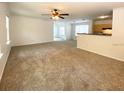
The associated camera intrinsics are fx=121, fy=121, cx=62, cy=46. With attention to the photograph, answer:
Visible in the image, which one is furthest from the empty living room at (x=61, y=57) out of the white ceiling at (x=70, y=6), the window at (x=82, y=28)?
the window at (x=82, y=28)

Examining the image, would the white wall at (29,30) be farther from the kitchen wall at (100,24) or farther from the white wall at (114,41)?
the white wall at (114,41)

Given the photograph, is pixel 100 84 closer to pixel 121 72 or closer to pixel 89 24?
pixel 121 72

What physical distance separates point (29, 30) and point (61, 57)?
5.06m

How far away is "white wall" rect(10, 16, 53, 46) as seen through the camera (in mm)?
8250

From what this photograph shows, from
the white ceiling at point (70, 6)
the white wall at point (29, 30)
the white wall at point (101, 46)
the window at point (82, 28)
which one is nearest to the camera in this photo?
the white ceiling at point (70, 6)

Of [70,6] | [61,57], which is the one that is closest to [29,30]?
[61,57]

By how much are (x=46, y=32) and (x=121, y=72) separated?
8534 millimetres

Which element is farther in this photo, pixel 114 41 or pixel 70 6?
pixel 114 41

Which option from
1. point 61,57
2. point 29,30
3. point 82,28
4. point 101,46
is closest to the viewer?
point 61,57

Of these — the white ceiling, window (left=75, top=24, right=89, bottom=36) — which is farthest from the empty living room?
window (left=75, top=24, right=89, bottom=36)

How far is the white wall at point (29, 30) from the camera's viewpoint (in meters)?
8.25

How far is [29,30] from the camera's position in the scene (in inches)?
367

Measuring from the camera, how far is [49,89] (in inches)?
97.3

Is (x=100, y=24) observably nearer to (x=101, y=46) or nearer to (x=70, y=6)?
(x=101, y=46)
